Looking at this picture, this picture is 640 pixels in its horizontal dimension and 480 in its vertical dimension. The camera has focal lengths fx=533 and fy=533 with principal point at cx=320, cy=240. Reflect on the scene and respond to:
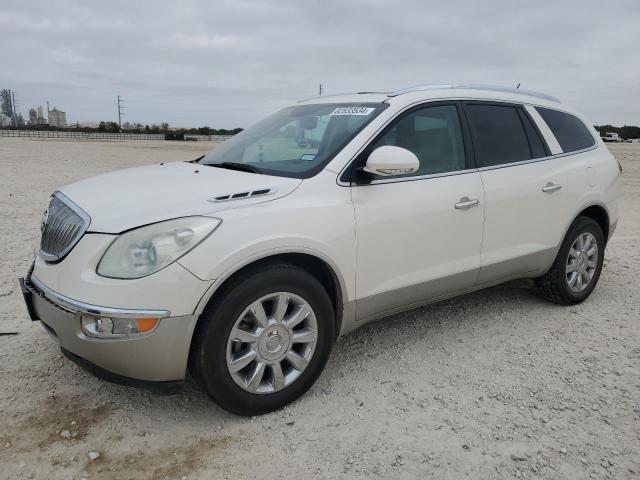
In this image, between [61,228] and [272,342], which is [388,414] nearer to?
[272,342]

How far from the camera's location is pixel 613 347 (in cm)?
377

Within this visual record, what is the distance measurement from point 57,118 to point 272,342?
140440 millimetres

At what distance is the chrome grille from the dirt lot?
86 cm

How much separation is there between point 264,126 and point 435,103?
1294mm

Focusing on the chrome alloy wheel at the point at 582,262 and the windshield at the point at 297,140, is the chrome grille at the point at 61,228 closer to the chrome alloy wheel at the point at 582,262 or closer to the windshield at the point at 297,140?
the windshield at the point at 297,140

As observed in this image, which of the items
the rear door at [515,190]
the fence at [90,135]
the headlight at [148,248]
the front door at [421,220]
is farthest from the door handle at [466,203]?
the fence at [90,135]

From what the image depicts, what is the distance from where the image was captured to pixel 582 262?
4566mm

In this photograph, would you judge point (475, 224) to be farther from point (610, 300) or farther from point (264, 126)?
point (610, 300)

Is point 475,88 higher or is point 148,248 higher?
point 475,88

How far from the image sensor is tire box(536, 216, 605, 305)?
438 cm

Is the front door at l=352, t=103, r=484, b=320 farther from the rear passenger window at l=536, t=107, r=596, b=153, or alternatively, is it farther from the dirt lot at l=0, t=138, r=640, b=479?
the rear passenger window at l=536, t=107, r=596, b=153

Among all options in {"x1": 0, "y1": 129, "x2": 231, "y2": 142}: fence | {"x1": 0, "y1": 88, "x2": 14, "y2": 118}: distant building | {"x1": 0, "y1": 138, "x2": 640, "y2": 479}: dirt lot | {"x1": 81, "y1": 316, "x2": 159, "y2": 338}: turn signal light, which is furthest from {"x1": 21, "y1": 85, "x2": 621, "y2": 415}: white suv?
{"x1": 0, "y1": 88, "x2": 14, "y2": 118}: distant building

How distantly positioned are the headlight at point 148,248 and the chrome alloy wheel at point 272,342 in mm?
458

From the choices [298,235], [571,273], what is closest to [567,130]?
[571,273]
